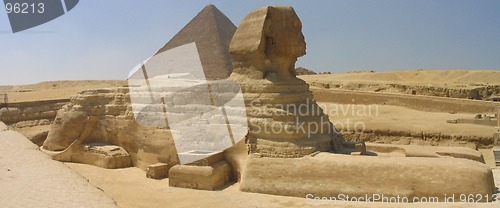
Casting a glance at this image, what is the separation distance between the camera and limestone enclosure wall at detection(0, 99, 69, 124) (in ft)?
53.0

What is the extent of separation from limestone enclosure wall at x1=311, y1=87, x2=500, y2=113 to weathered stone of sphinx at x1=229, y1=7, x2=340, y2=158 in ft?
36.0

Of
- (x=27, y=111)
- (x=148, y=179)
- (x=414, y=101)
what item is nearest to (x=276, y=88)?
(x=148, y=179)

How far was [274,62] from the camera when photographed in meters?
8.49

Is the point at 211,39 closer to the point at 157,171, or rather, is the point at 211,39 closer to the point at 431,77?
the point at 157,171

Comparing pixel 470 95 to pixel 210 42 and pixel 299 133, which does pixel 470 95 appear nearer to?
pixel 210 42

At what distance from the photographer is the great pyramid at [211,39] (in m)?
12.0

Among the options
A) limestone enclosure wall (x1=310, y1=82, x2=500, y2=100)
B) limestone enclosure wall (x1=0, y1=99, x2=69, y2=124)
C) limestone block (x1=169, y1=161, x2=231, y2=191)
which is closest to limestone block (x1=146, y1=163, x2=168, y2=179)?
limestone block (x1=169, y1=161, x2=231, y2=191)

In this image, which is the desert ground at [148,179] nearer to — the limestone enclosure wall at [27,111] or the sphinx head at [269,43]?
the limestone enclosure wall at [27,111]

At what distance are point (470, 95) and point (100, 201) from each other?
802 inches

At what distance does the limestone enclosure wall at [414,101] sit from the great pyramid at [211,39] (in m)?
9.75

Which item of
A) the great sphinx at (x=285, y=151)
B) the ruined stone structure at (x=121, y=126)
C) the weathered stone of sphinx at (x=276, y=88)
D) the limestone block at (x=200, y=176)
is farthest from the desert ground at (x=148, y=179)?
the weathered stone of sphinx at (x=276, y=88)

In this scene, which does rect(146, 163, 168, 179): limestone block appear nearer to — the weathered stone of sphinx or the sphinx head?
the weathered stone of sphinx

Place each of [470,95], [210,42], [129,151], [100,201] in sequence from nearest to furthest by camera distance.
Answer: [100,201] < [129,151] < [210,42] < [470,95]

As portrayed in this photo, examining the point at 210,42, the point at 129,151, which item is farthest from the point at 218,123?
→ the point at 210,42
